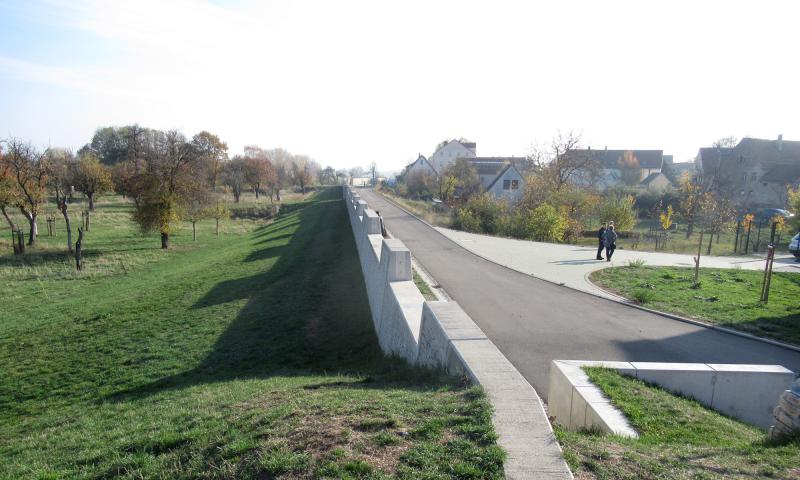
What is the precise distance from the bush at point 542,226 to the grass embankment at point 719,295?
12.0 meters

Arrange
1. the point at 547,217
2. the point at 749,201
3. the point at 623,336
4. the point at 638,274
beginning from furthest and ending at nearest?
the point at 749,201 < the point at 547,217 < the point at 638,274 < the point at 623,336

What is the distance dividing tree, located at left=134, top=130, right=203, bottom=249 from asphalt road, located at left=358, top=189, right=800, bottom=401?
70.4ft

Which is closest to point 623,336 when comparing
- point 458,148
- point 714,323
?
point 714,323

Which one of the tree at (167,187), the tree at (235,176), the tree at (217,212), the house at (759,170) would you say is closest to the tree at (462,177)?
the house at (759,170)

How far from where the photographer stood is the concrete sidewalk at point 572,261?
14.9m

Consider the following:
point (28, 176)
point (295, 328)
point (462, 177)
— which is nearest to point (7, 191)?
point (28, 176)

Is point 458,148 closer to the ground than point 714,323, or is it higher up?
higher up

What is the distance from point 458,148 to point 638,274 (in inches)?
2741

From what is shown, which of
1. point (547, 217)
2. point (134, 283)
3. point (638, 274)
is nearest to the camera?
point (638, 274)

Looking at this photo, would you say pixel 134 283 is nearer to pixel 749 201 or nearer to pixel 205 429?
pixel 205 429

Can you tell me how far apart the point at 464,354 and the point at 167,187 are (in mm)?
28547

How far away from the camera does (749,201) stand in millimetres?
51719

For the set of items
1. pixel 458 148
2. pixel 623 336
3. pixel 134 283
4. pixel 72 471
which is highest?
pixel 458 148

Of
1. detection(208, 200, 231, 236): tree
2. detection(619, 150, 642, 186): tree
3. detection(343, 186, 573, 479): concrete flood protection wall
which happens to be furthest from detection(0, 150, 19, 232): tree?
detection(619, 150, 642, 186): tree
